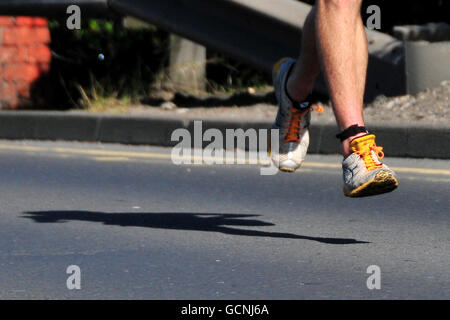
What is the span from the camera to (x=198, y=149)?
28.5 ft

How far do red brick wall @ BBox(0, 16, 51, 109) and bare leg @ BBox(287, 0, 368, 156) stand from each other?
6327 millimetres

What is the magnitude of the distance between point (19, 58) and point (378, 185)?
6.79 m

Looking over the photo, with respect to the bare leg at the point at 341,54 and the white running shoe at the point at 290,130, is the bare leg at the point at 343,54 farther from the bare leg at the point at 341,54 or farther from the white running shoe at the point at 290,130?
the white running shoe at the point at 290,130

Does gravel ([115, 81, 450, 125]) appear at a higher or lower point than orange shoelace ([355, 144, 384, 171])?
higher

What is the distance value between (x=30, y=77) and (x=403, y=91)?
11.9 feet

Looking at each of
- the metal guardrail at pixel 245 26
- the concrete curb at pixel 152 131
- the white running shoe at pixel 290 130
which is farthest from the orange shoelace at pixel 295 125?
the metal guardrail at pixel 245 26

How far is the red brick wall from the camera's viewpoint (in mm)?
10672

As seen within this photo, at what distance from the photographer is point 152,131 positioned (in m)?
9.09

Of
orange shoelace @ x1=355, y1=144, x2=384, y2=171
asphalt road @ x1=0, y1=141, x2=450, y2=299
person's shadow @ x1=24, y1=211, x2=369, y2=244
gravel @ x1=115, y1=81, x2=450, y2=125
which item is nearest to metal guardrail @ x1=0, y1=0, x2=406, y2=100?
gravel @ x1=115, y1=81, x2=450, y2=125

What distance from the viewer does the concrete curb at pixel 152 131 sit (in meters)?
8.05

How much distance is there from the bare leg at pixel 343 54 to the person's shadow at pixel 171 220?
727 mm

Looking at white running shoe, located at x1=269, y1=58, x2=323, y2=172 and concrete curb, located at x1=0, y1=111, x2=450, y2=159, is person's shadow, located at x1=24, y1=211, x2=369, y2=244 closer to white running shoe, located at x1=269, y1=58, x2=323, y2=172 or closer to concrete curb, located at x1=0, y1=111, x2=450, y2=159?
white running shoe, located at x1=269, y1=58, x2=323, y2=172

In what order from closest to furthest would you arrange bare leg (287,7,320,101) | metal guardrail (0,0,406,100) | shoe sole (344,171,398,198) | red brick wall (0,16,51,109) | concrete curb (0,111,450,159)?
shoe sole (344,171,398,198) → bare leg (287,7,320,101) → concrete curb (0,111,450,159) → metal guardrail (0,0,406,100) → red brick wall (0,16,51,109)
